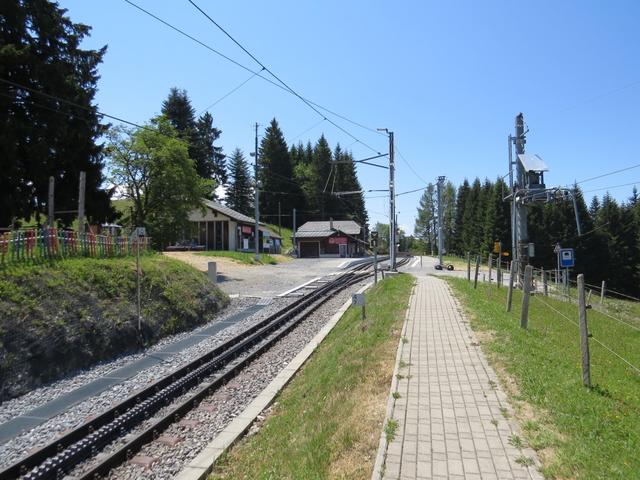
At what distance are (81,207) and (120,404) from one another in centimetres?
1146

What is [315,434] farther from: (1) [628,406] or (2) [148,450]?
(1) [628,406]

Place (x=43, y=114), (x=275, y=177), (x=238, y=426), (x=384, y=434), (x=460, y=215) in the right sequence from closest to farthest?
(x=384, y=434) < (x=238, y=426) < (x=43, y=114) < (x=275, y=177) < (x=460, y=215)

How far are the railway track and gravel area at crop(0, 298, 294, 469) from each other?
0.40 meters

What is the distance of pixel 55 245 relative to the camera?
599 inches

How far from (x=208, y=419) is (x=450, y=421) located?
15.7 feet

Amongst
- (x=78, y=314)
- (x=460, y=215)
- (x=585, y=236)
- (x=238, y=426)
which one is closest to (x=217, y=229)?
(x=78, y=314)

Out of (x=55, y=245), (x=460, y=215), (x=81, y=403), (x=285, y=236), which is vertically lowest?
(x=81, y=403)

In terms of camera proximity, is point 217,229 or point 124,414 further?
point 217,229

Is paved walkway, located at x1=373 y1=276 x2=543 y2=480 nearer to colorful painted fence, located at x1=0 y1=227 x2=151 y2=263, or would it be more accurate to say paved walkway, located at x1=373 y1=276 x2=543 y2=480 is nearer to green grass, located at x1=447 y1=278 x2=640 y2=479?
Result: green grass, located at x1=447 y1=278 x2=640 y2=479

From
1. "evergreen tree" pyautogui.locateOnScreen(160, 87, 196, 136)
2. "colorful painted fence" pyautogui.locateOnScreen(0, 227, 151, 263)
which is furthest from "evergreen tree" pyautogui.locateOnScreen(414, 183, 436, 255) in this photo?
"colorful painted fence" pyautogui.locateOnScreen(0, 227, 151, 263)

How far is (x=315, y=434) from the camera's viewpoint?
575cm

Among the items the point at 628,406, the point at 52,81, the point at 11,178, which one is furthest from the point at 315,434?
the point at 52,81

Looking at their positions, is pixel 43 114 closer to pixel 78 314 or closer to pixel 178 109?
pixel 78 314

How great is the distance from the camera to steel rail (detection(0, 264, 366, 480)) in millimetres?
6594
